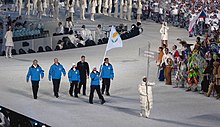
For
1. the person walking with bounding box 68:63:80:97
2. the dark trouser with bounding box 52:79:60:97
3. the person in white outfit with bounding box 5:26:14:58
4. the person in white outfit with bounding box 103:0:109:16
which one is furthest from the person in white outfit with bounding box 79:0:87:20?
the person walking with bounding box 68:63:80:97

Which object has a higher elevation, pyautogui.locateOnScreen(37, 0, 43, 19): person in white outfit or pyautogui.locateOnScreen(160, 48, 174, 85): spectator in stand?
pyautogui.locateOnScreen(37, 0, 43, 19): person in white outfit

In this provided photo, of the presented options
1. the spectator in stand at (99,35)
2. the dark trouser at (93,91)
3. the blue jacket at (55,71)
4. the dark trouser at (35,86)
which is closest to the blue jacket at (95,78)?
the dark trouser at (93,91)

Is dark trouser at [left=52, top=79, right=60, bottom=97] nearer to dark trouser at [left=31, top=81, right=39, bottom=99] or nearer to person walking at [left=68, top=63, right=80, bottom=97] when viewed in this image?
person walking at [left=68, top=63, right=80, bottom=97]

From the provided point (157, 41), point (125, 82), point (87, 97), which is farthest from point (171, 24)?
point (87, 97)

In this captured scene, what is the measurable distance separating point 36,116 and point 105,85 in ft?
13.3

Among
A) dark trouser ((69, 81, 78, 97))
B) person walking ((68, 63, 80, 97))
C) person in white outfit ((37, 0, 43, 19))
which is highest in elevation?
person in white outfit ((37, 0, 43, 19))

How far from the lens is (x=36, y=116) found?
75.5 ft

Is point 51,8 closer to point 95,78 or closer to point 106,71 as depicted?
point 106,71

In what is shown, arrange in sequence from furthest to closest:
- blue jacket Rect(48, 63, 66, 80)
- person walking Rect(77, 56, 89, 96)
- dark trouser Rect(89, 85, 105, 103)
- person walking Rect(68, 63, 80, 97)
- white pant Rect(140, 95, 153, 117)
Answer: person walking Rect(77, 56, 89, 96), blue jacket Rect(48, 63, 66, 80), person walking Rect(68, 63, 80, 97), dark trouser Rect(89, 85, 105, 103), white pant Rect(140, 95, 153, 117)

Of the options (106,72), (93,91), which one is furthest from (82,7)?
(93,91)

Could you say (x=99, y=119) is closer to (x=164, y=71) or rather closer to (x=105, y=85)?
(x=105, y=85)

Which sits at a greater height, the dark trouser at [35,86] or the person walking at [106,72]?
the person walking at [106,72]

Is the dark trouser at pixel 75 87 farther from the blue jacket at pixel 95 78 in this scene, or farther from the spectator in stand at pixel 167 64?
the spectator in stand at pixel 167 64

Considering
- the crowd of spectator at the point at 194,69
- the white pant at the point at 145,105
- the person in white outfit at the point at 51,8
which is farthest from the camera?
the person in white outfit at the point at 51,8
